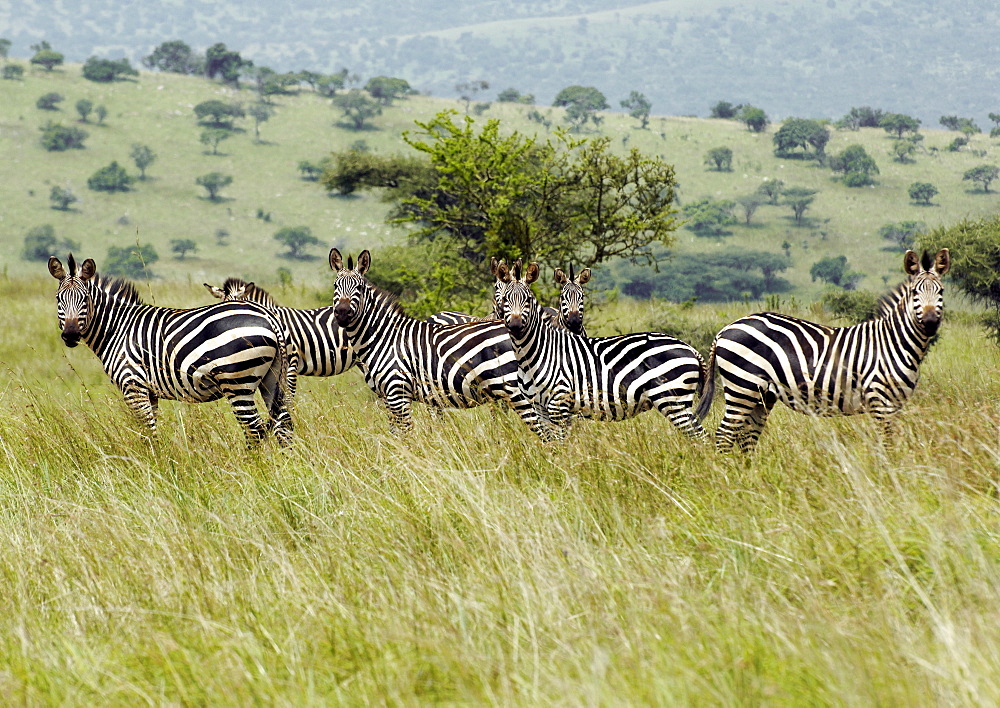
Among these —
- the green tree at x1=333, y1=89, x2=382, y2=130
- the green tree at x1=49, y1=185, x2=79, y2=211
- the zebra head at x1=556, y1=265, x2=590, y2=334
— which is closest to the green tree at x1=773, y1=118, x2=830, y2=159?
the green tree at x1=333, y1=89, x2=382, y2=130

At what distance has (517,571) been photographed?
4.48 m

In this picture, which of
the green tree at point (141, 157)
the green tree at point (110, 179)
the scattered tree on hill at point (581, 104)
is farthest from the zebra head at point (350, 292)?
the scattered tree on hill at point (581, 104)

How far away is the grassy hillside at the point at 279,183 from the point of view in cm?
10612

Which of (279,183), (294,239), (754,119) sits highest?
(754,119)

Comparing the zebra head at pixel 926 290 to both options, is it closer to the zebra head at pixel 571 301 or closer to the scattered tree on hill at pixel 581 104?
the zebra head at pixel 571 301

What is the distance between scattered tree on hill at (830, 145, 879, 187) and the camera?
131m

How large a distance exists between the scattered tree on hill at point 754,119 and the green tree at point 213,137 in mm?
77390

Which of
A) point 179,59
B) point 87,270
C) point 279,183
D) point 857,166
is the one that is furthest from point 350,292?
point 179,59

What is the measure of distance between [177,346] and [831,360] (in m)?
5.31

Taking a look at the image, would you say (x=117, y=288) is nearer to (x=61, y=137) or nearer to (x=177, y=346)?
(x=177, y=346)

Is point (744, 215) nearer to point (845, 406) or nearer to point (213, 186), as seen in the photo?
point (213, 186)

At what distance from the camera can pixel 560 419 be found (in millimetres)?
8141

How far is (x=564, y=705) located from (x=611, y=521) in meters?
1.95

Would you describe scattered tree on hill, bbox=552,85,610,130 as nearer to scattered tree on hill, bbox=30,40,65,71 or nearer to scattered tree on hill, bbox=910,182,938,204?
scattered tree on hill, bbox=910,182,938,204
